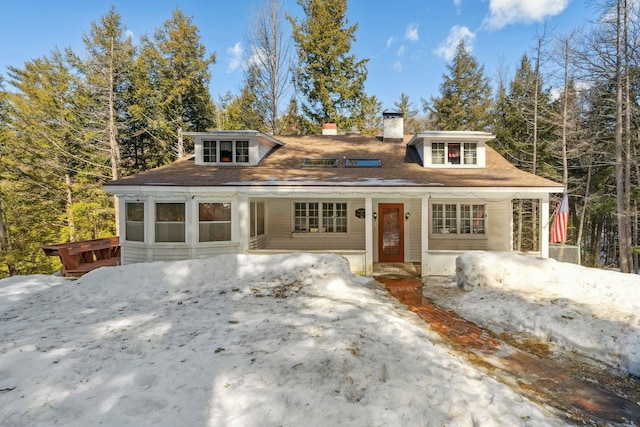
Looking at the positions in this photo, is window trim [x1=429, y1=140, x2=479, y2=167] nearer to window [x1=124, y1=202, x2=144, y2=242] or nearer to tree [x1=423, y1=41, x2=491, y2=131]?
window [x1=124, y1=202, x2=144, y2=242]

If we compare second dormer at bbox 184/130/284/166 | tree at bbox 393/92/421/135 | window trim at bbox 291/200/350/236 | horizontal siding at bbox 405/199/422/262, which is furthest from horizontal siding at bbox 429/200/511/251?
tree at bbox 393/92/421/135

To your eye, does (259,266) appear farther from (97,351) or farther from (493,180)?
(493,180)

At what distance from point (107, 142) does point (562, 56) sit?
2703 centimetres

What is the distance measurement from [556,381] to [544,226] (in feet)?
21.5

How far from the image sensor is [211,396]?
3102 millimetres

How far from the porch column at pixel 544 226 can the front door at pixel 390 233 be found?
423 cm

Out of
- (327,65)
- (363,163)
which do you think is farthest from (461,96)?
(363,163)

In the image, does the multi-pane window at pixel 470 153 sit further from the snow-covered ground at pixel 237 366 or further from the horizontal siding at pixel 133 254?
the horizontal siding at pixel 133 254

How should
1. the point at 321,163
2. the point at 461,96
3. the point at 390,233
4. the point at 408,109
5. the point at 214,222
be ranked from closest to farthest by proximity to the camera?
the point at 214,222 → the point at 390,233 → the point at 321,163 → the point at 461,96 → the point at 408,109

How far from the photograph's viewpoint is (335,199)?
1161 centimetres

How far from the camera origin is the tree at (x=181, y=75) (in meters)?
20.5

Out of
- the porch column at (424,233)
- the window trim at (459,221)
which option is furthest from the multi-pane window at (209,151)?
the window trim at (459,221)

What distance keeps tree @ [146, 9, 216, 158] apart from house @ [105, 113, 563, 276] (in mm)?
10406

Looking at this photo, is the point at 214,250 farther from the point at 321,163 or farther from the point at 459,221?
the point at 459,221
